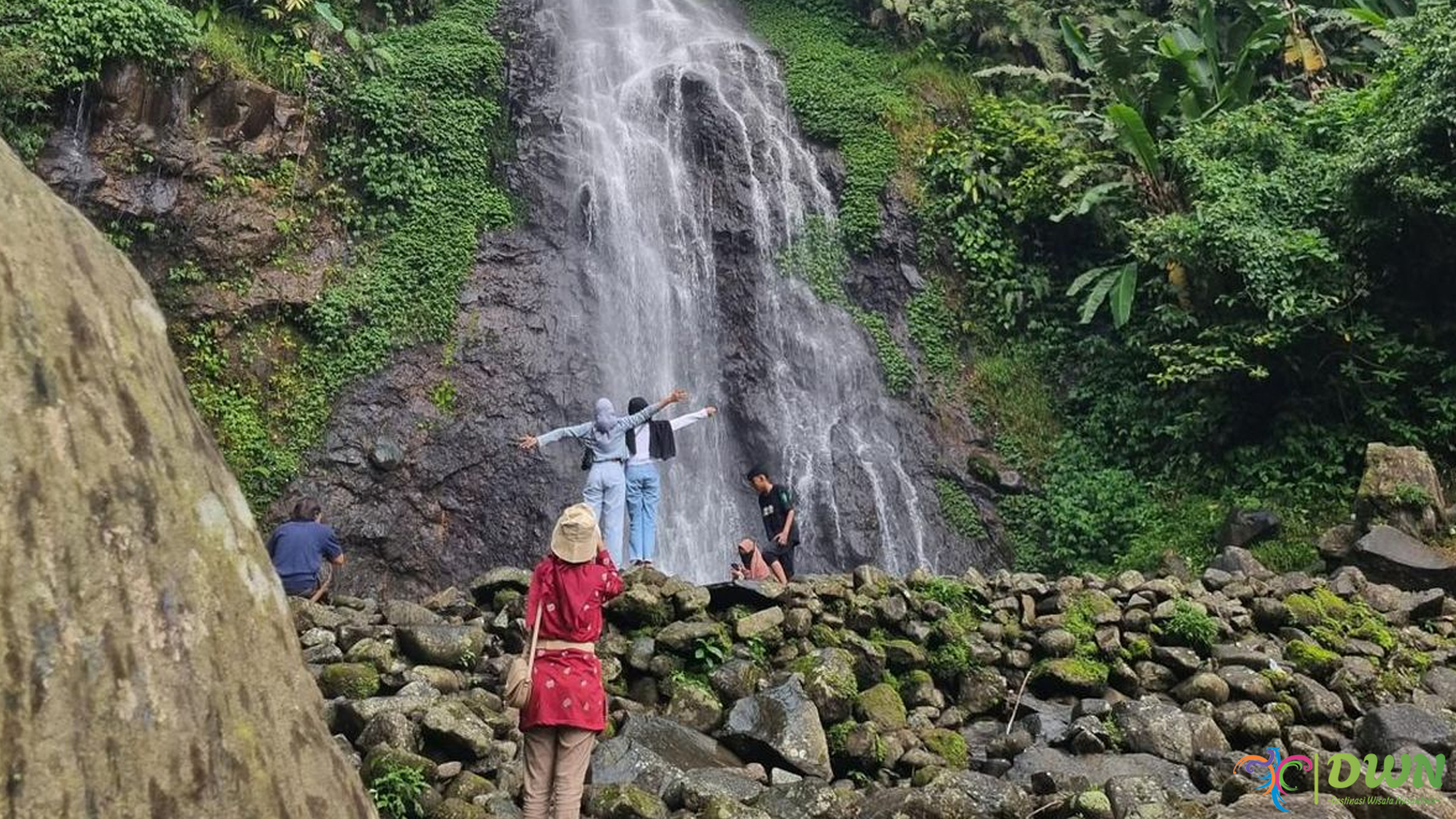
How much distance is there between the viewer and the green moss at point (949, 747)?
637cm

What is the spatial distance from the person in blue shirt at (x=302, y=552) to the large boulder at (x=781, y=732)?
12.0 ft

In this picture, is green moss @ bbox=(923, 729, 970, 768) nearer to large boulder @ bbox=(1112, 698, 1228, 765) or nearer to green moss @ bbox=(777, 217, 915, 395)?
large boulder @ bbox=(1112, 698, 1228, 765)

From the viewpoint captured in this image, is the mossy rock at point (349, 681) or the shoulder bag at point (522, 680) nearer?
the shoulder bag at point (522, 680)

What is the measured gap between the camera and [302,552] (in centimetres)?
830

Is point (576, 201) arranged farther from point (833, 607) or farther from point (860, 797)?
point (860, 797)

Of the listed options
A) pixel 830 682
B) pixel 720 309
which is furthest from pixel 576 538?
pixel 720 309

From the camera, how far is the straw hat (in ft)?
14.5

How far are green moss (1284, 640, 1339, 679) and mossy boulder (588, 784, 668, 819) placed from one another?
17.8ft

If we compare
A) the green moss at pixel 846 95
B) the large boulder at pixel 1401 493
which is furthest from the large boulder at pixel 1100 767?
the green moss at pixel 846 95

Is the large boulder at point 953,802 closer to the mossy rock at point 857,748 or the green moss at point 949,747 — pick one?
the mossy rock at point 857,748

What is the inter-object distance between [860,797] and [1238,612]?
4953 mm

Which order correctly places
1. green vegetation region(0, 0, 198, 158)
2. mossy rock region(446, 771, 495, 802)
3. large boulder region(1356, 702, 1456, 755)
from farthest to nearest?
green vegetation region(0, 0, 198, 158), large boulder region(1356, 702, 1456, 755), mossy rock region(446, 771, 495, 802)

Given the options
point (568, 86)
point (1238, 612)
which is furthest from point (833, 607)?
point (568, 86)

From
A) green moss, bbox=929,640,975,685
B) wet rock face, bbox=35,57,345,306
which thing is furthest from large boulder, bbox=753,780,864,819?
wet rock face, bbox=35,57,345,306
